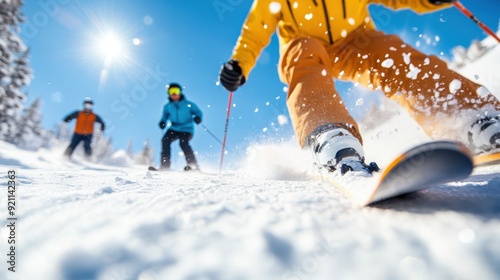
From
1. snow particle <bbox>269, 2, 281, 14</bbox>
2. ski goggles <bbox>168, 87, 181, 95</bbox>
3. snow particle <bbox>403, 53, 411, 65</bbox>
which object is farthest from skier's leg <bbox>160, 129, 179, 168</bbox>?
snow particle <bbox>403, 53, 411, 65</bbox>

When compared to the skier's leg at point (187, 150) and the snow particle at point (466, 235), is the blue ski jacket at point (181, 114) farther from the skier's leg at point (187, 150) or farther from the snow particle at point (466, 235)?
the snow particle at point (466, 235)

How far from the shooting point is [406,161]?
2.34 feet

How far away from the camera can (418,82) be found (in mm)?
1610

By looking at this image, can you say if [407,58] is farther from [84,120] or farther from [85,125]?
[84,120]

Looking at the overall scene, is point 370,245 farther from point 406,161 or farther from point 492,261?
point 406,161

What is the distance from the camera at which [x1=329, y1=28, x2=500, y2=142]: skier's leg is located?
56.5 inches

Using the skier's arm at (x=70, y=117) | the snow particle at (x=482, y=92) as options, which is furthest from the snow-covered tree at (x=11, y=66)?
the snow particle at (x=482, y=92)

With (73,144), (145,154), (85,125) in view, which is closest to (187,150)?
(73,144)

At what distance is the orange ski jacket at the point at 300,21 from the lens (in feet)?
6.79

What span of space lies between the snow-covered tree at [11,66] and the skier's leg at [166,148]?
34.9 feet

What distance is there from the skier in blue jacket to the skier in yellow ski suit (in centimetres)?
393

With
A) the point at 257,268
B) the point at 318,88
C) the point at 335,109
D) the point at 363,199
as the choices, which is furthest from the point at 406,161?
the point at 318,88

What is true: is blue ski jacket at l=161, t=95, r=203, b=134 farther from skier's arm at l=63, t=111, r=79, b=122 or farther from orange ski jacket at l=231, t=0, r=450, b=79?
orange ski jacket at l=231, t=0, r=450, b=79

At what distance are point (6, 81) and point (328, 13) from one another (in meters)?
16.6
